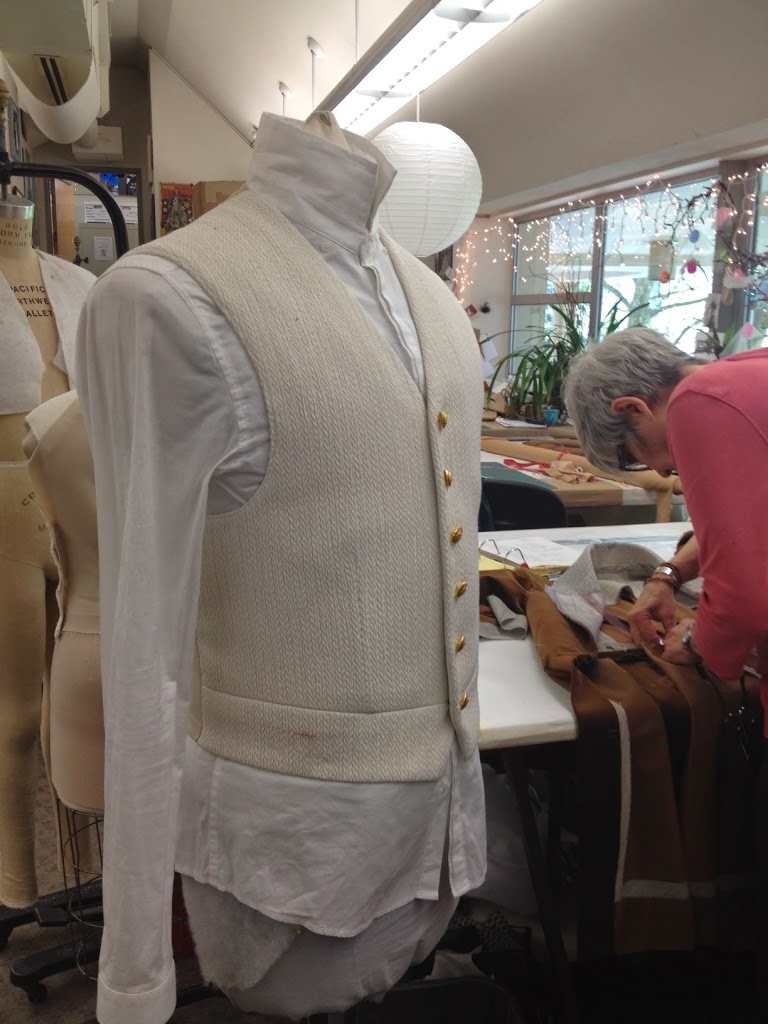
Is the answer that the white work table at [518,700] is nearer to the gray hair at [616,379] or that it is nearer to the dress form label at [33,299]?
the gray hair at [616,379]

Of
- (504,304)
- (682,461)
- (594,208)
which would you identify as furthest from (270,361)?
(504,304)

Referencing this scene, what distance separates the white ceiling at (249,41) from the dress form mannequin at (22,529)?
2.47 meters

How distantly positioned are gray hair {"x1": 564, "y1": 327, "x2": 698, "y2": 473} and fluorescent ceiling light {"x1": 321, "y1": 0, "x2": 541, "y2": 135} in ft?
2.97

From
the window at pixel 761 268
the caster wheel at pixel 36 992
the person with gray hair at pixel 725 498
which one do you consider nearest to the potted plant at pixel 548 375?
the window at pixel 761 268

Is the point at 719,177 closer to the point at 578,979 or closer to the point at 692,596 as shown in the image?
the point at 692,596

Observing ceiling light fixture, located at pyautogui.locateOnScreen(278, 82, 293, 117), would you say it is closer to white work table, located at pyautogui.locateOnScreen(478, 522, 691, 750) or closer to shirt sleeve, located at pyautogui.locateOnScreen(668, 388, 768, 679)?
white work table, located at pyautogui.locateOnScreen(478, 522, 691, 750)

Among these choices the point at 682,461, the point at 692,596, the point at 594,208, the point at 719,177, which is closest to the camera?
the point at 682,461

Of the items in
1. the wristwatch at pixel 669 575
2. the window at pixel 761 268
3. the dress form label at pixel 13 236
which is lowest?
the wristwatch at pixel 669 575

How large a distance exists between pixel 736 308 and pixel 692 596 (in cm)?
239

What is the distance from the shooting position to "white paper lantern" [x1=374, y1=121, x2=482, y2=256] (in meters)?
2.88

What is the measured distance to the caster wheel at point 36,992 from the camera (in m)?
1.84

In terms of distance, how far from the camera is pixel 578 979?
1528 millimetres

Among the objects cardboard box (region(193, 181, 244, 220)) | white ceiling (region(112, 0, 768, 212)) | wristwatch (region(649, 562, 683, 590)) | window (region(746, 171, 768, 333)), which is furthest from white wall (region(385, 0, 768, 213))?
wristwatch (region(649, 562, 683, 590))

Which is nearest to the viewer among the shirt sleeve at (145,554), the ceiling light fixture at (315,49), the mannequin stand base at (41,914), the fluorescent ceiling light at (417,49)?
the shirt sleeve at (145,554)
